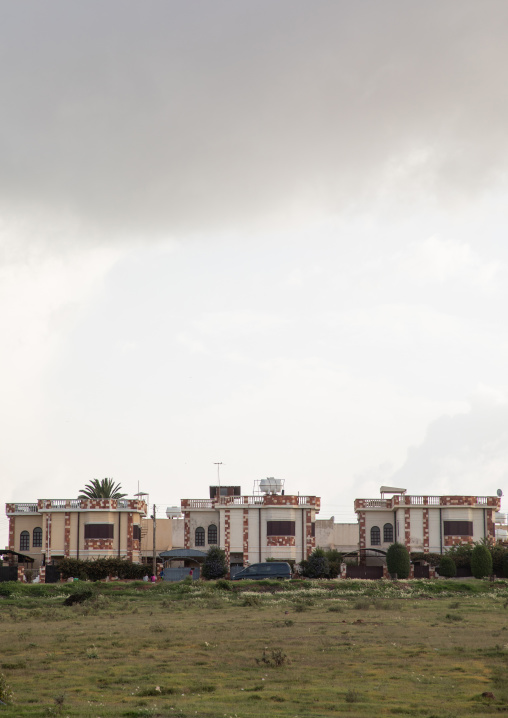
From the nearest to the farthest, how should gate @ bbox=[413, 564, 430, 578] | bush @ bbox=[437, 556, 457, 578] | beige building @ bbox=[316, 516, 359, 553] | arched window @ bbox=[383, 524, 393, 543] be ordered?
bush @ bbox=[437, 556, 457, 578], gate @ bbox=[413, 564, 430, 578], arched window @ bbox=[383, 524, 393, 543], beige building @ bbox=[316, 516, 359, 553]

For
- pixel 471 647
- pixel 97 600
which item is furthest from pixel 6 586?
pixel 471 647

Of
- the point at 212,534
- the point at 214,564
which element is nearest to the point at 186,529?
the point at 212,534

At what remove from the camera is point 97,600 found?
56.2m

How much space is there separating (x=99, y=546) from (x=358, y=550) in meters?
25.5

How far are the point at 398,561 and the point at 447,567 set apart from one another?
14.3 feet

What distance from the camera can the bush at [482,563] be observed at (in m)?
74.6

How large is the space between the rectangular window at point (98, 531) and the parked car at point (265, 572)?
1650 centimetres

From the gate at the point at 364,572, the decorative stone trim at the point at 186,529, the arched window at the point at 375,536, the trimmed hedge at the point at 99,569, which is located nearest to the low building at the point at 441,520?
the arched window at the point at 375,536

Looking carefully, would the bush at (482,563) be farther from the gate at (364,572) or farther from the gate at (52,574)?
the gate at (52,574)

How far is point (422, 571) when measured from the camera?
3145 inches

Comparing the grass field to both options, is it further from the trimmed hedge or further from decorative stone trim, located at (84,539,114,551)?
decorative stone trim, located at (84,539,114,551)

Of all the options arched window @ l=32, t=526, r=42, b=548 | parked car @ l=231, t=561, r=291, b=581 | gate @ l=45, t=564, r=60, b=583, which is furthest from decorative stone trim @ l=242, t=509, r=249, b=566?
arched window @ l=32, t=526, r=42, b=548

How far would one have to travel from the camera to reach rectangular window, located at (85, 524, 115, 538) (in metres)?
84.3

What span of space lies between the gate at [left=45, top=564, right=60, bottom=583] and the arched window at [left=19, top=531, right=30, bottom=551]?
11.3 meters
